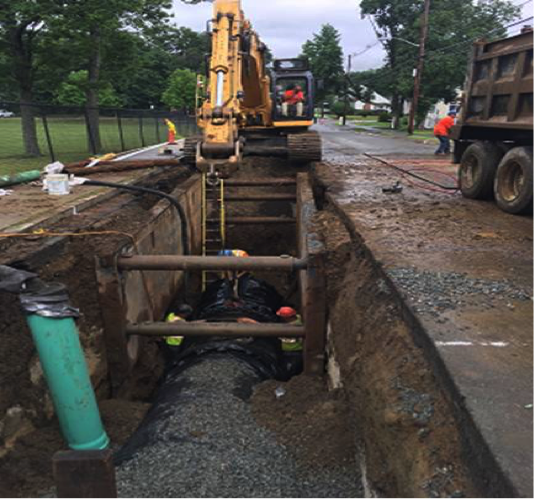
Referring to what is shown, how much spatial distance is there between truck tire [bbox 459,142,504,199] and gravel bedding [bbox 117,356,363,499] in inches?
209

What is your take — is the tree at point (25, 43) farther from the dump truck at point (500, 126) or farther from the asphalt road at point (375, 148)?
the dump truck at point (500, 126)

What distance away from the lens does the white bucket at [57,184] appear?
781 centimetres

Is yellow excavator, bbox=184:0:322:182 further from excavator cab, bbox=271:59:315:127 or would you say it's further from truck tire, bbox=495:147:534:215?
truck tire, bbox=495:147:534:215

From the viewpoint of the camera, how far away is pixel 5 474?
3.88 m

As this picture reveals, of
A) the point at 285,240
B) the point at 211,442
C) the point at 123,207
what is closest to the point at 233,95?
the point at 123,207

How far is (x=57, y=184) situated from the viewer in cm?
784

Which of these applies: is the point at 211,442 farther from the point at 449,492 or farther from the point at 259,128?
the point at 259,128

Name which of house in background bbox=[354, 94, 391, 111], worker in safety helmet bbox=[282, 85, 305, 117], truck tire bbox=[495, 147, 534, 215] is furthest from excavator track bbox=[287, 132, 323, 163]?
house in background bbox=[354, 94, 391, 111]

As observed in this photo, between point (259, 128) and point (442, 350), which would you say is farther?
point (259, 128)

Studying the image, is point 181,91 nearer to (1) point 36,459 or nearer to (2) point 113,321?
(2) point 113,321

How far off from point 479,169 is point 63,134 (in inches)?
595

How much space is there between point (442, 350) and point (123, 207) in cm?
584

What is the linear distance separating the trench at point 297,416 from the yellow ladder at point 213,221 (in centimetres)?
413

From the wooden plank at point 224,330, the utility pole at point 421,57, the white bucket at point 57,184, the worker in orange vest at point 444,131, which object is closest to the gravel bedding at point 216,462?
the wooden plank at point 224,330
